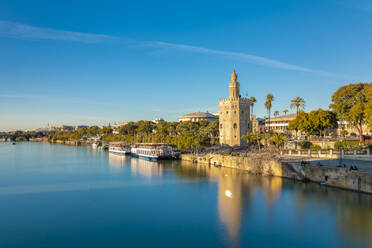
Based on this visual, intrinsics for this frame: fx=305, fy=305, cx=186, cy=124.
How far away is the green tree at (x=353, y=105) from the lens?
44.2m

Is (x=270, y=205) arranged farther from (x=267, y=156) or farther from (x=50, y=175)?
(x=50, y=175)

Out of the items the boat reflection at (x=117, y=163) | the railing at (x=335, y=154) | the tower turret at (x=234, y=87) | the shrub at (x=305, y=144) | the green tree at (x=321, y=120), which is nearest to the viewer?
the railing at (x=335, y=154)

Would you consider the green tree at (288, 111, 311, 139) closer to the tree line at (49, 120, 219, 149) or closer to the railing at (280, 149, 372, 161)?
the railing at (280, 149, 372, 161)

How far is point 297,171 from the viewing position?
3528 cm

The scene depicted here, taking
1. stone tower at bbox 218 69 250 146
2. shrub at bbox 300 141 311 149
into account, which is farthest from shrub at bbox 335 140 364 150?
stone tower at bbox 218 69 250 146

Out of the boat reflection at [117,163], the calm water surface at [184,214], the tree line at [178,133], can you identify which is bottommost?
the calm water surface at [184,214]

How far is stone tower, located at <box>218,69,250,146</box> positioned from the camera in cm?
6594

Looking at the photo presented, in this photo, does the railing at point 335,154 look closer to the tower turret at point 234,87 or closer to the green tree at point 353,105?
the green tree at point 353,105

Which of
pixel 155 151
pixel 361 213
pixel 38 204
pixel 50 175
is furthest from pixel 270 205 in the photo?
pixel 155 151

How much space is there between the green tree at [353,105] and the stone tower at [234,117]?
57.6ft

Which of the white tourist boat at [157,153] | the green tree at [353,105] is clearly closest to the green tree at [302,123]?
the green tree at [353,105]

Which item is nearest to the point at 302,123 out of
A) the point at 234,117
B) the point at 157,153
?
the point at 234,117

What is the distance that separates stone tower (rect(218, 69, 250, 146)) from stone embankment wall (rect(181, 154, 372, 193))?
13.2m

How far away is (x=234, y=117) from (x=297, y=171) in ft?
105
